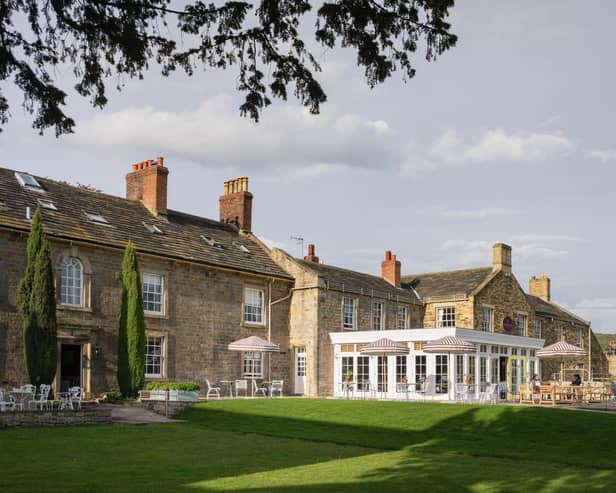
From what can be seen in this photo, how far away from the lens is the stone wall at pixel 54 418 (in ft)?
64.4

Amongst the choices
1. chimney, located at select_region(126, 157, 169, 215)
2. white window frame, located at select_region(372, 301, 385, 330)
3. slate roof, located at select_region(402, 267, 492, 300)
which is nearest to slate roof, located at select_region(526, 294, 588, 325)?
slate roof, located at select_region(402, 267, 492, 300)

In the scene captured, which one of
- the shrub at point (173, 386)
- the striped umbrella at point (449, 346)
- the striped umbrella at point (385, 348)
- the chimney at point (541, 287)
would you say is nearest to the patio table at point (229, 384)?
the shrub at point (173, 386)

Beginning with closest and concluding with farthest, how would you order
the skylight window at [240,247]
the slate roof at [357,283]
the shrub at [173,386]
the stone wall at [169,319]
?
the stone wall at [169,319] → the shrub at [173,386] → the skylight window at [240,247] → the slate roof at [357,283]

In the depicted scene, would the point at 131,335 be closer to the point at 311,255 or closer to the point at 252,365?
the point at 252,365

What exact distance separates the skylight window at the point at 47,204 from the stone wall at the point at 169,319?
2027 mm

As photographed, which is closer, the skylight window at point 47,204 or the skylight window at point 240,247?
the skylight window at point 47,204

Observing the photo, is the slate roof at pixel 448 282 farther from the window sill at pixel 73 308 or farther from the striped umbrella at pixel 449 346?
the window sill at pixel 73 308

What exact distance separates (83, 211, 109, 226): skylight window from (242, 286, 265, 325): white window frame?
673 centimetres

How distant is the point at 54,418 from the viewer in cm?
2044

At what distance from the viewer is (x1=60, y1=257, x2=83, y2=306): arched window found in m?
25.9

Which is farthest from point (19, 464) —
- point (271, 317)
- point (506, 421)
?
point (271, 317)

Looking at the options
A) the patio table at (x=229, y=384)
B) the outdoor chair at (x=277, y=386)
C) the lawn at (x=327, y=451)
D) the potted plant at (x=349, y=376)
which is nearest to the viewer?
the lawn at (x=327, y=451)

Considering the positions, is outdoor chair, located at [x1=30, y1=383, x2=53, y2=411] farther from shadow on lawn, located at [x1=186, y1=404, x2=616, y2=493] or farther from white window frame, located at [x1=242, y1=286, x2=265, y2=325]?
white window frame, located at [x1=242, y1=286, x2=265, y2=325]

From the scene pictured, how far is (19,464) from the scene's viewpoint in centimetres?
1341
